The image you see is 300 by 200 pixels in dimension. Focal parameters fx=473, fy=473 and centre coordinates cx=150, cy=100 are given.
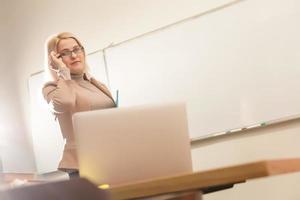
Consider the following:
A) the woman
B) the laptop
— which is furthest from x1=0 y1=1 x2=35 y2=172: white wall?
the laptop

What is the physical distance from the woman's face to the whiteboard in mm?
698

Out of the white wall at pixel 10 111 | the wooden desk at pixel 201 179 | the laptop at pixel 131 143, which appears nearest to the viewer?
the wooden desk at pixel 201 179

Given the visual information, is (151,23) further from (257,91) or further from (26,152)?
(26,152)

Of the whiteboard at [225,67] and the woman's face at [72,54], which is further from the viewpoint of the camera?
the whiteboard at [225,67]

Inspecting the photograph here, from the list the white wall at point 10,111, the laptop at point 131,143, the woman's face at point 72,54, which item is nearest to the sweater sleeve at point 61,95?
the woman's face at point 72,54

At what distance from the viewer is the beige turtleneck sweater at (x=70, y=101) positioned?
83.7 inches

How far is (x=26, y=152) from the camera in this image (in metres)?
3.59

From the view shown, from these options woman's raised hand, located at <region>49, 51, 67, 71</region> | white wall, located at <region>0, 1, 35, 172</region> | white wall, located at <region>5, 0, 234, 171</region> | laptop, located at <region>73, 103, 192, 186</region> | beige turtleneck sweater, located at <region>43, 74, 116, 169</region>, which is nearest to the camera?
laptop, located at <region>73, 103, 192, 186</region>

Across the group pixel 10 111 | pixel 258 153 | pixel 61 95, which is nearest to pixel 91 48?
pixel 10 111

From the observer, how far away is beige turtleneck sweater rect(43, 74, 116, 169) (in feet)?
6.98

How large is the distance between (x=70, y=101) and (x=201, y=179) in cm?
127

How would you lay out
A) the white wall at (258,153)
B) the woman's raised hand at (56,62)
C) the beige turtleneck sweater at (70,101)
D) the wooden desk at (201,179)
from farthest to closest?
1. the white wall at (258,153)
2. the woman's raised hand at (56,62)
3. the beige turtleneck sweater at (70,101)
4. the wooden desk at (201,179)

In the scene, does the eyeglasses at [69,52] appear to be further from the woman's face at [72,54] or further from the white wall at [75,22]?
the white wall at [75,22]

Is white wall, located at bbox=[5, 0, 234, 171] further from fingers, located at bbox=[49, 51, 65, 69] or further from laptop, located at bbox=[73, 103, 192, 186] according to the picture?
laptop, located at bbox=[73, 103, 192, 186]
